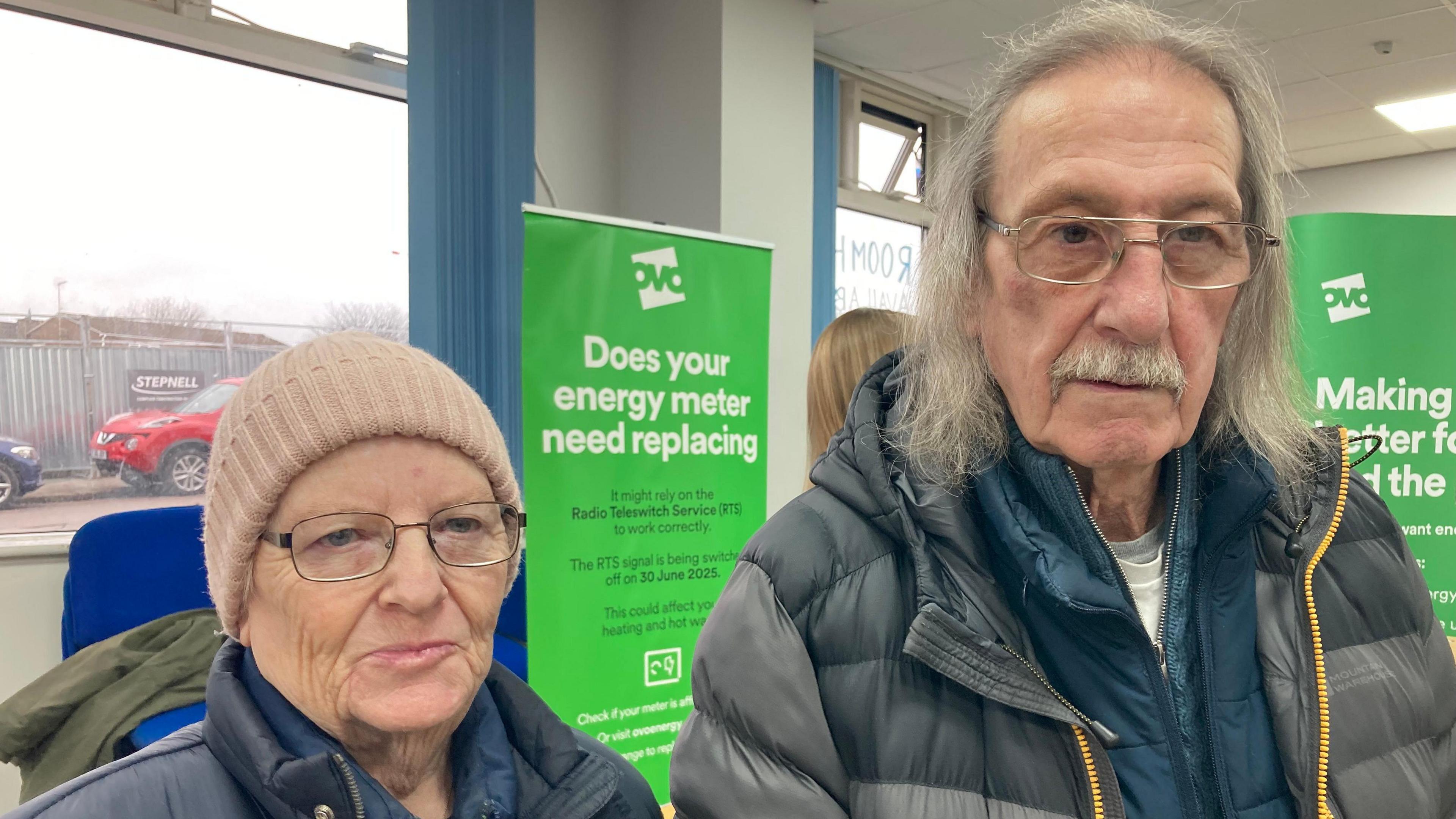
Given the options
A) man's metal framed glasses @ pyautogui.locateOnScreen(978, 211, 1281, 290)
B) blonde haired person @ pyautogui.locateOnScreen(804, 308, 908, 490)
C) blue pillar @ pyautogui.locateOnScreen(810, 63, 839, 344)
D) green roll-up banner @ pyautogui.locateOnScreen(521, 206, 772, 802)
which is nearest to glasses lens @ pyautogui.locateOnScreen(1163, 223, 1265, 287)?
man's metal framed glasses @ pyautogui.locateOnScreen(978, 211, 1281, 290)

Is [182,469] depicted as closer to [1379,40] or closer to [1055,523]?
[1055,523]

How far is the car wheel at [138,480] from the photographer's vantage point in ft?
10.4

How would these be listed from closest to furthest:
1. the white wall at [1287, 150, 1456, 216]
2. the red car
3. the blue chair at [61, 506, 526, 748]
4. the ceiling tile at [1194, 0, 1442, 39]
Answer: the blue chair at [61, 506, 526, 748] → the red car → the ceiling tile at [1194, 0, 1442, 39] → the white wall at [1287, 150, 1456, 216]

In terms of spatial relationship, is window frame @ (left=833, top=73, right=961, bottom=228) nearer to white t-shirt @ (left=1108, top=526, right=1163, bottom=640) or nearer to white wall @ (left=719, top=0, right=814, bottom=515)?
white wall @ (left=719, top=0, right=814, bottom=515)

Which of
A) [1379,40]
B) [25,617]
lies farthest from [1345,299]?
[25,617]

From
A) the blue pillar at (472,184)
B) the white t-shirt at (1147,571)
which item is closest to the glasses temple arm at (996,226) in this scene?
the white t-shirt at (1147,571)

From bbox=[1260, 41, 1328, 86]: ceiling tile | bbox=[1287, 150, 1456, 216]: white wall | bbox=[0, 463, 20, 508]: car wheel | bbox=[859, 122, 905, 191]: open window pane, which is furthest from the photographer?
bbox=[1287, 150, 1456, 216]: white wall

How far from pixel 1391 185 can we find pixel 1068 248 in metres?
7.64

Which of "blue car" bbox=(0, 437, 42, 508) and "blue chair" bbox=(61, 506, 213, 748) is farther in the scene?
"blue car" bbox=(0, 437, 42, 508)

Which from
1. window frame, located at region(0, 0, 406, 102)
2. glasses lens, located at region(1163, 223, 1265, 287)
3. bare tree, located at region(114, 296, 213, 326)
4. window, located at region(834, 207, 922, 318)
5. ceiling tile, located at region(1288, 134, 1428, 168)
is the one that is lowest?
glasses lens, located at region(1163, 223, 1265, 287)

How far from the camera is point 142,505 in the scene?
10.5 feet

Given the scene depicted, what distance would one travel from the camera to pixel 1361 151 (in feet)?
21.9

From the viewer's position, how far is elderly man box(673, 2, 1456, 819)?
78cm

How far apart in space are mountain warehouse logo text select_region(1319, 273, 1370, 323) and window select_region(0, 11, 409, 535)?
3219 mm
